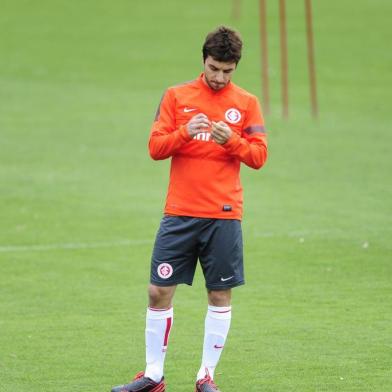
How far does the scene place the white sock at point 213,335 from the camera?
7543 mm

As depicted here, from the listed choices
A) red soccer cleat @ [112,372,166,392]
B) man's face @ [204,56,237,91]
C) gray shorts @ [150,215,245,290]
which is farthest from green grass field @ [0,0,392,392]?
man's face @ [204,56,237,91]

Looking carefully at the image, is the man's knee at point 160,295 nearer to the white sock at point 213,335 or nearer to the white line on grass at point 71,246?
the white sock at point 213,335

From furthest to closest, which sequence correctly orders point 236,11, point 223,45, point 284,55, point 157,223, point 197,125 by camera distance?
point 236,11 → point 284,55 → point 157,223 → point 223,45 → point 197,125

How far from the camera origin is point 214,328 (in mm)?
7547

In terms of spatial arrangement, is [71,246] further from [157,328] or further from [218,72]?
[218,72]

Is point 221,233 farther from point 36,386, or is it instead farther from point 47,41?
point 47,41

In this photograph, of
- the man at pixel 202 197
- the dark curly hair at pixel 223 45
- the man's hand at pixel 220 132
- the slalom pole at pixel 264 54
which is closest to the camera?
the man's hand at pixel 220 132

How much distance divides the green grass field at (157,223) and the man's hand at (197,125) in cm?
187

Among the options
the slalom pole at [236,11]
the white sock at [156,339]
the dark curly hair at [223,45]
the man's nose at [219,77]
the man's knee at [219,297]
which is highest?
the slalom pole at [236,11]

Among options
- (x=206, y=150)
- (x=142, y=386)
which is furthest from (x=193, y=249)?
(x=142, y=386)

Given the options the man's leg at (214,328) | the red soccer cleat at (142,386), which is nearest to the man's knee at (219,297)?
the man's leg at (214,328)

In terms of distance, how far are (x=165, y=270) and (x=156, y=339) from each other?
1.59 feet

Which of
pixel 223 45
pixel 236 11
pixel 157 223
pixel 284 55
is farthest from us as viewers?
pixel 236 11

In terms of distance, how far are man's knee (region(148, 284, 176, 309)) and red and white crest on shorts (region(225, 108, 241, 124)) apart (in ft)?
3.85
